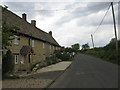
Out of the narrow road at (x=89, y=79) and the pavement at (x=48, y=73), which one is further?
the pavement at (x=48, y=73)

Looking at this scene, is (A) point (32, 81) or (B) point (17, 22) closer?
(A) point (32, 81)

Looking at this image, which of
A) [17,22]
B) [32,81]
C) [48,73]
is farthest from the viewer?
[17,22]

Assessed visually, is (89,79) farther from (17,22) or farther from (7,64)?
(17,22)

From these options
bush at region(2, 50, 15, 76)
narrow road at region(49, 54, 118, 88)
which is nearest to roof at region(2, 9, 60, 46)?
bush at region(2, 50, 15, 76)

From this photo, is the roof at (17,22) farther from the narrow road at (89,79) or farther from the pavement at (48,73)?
the narrow road at (89,79)

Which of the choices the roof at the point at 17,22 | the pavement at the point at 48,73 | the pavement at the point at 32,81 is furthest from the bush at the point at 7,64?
the roof at the point at 17,22

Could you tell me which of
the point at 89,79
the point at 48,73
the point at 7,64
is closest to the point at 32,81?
the point at 89,79

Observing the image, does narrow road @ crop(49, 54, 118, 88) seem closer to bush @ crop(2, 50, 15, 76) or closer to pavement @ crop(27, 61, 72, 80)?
pavement @ crop(27, 61, 72, 80)

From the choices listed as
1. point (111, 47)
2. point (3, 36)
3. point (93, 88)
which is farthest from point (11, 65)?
point (111, 47)

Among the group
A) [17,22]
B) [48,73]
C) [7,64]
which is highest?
[17,22]

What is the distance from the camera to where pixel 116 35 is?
2602 cm

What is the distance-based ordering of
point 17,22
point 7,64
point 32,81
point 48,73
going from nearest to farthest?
1. point 32,81
2. point 7,64
3. point 48,73
4. point 17,22

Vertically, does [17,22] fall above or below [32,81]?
above

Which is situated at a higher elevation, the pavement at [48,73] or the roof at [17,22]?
the roof at [17,22]
